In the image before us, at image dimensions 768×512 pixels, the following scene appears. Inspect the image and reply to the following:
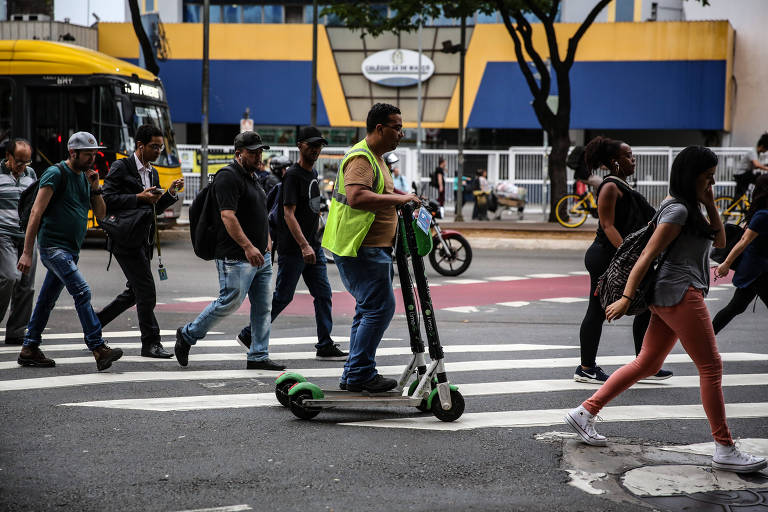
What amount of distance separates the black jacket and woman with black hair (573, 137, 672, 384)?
3442 mm

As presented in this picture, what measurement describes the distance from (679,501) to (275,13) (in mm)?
44392

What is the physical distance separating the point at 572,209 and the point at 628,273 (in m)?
18.9

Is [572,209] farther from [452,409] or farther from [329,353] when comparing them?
[452,409]

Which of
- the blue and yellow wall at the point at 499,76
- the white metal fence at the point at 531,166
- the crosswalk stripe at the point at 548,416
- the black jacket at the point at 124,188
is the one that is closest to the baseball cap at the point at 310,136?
the black jacket at the point at 124,188

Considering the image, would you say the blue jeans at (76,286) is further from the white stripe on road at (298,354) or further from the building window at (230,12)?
the building window at (230,12)

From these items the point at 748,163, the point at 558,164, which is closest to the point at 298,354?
the point at 748,163

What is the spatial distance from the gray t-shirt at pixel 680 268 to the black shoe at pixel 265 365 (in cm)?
344

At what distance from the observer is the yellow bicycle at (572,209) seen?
77.3 ft

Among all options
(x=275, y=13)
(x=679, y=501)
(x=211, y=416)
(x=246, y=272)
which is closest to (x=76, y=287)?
(x=246, y=272)

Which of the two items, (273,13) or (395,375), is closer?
(395,375)

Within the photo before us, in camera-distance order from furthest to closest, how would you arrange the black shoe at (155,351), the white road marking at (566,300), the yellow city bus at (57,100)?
1. the yellow city bus at (57,100)
2. the white road marking at (566,300)
3. the black shoe at (155,351)

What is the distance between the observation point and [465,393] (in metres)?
6.88

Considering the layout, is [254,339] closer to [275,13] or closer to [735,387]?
[735,387]

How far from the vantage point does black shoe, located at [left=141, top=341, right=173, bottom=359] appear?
8125 millimetres
